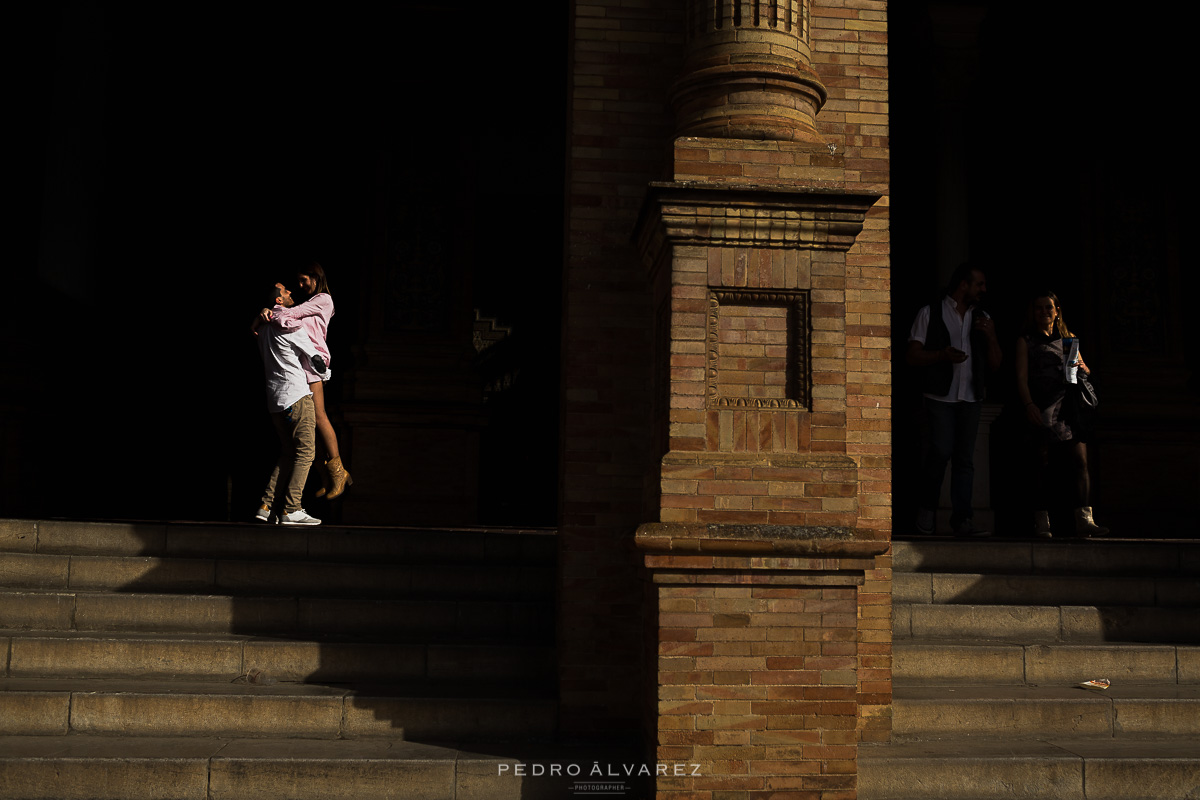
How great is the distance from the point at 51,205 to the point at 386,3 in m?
4.02

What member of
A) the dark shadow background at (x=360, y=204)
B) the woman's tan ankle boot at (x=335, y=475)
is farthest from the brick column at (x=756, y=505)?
the dark shadow background at (x=360, y=204)

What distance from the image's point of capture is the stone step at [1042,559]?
21.1 feet

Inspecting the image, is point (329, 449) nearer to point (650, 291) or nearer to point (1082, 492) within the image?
point (650, 291)

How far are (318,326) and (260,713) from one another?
325 centimetres

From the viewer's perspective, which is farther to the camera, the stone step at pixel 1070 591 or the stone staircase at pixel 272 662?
the stone step at pixel 1070 591

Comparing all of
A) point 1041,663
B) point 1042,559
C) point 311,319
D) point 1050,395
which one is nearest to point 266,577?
point 311,319

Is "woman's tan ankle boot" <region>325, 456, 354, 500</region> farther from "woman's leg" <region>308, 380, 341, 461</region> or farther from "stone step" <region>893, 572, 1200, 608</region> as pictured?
"stone step" <region>893, 572, 1200, 608</region>

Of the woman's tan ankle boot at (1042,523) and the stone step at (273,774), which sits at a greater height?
the woman's tan ankle boot at (1042,523)

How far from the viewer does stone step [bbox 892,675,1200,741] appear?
5.00 metres

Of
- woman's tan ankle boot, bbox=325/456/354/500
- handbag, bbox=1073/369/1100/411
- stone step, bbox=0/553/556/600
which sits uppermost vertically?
handbag, bbox=1073/369/1100/411

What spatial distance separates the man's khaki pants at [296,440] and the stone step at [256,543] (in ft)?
3.04

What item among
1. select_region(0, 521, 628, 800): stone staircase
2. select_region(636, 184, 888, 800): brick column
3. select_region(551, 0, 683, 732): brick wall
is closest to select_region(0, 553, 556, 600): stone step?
select_region(0, 521, 628, 800): stone staircase

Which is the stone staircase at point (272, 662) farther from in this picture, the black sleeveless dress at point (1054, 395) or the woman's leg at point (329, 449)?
the black sleeveless dress at point (1054, 395)

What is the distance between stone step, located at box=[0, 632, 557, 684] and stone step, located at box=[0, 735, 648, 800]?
2.27 ft
